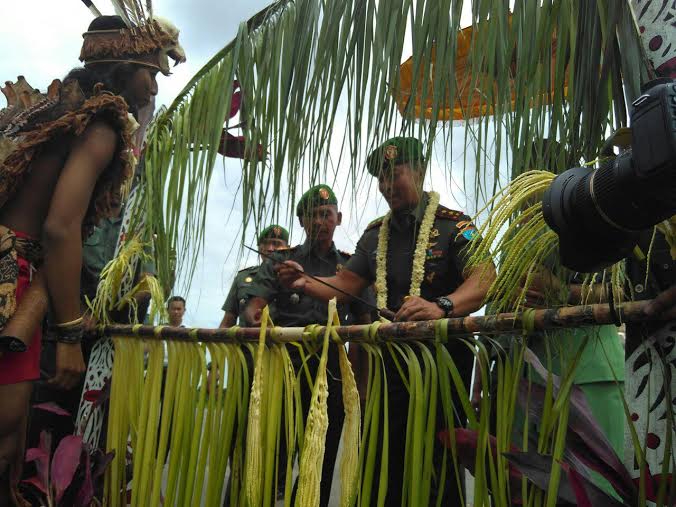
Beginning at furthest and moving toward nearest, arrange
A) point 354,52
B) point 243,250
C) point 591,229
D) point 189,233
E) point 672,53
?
point 189,233 → point 243,250 → point 354,52 → point 672,53 → point 591,229

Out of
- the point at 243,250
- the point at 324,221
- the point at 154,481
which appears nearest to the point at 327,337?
the point at 243,250

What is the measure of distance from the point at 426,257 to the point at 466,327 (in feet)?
4.30

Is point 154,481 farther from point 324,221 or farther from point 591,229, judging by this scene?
point 324,221

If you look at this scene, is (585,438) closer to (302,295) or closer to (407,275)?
(407,275)

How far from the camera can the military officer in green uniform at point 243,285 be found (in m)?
4.20

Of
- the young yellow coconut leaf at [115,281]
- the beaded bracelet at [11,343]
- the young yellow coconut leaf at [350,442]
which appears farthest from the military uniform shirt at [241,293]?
the young yellow coconut leaf at [350,442]

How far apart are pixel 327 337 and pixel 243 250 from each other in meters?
0.31

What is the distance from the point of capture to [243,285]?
4.36 metres

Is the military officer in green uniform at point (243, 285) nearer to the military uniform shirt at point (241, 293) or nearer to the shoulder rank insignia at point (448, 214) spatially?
the military uniform shirt at point (241, 293)

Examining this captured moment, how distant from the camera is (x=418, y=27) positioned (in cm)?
146

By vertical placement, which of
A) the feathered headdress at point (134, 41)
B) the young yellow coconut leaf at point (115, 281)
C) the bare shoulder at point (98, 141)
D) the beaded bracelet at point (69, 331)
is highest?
the feathered headdress at point (134, 41)

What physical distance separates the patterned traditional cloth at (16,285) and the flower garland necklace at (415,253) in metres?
1.20

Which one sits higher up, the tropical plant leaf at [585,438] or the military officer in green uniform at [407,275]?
the military officer in green uniform at [407,275]

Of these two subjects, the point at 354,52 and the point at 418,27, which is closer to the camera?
the point at 418,27
